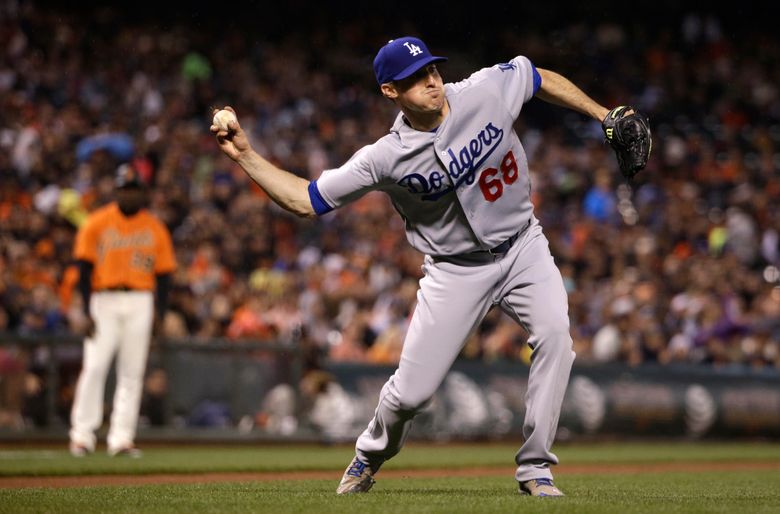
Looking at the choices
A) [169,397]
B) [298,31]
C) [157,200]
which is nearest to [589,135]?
[298,31]

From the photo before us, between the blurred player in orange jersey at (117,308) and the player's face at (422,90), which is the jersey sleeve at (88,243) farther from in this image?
the player's face at (422,90)

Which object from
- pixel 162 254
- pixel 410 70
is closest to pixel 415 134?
pixel 410 70

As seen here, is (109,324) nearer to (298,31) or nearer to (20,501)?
(20,501)

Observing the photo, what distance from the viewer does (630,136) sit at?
230 inches

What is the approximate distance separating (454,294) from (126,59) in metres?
15.5

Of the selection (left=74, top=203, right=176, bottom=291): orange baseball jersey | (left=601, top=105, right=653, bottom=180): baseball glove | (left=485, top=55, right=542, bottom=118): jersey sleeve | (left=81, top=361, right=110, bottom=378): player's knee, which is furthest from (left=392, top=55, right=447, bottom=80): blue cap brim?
(left=81, top=361, right=110, bottom=378): player's knee

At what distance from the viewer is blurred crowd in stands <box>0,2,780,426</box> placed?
48.8 feet

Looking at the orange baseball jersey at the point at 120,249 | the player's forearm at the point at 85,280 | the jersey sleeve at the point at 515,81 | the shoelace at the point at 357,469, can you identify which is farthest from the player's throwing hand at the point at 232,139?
the player's forearm at the point at 85,280

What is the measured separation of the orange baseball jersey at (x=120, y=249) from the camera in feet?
34.3

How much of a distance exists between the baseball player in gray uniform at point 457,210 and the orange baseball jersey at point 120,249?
16.3 feet

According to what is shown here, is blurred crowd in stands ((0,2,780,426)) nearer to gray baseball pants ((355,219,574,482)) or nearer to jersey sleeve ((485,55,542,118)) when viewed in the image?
gray baseball pants ((355,219,574,482))

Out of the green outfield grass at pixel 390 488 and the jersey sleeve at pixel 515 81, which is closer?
the green outfield grass at pixel 390 488

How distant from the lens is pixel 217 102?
67.1ft

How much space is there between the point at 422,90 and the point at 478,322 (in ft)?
3.90
